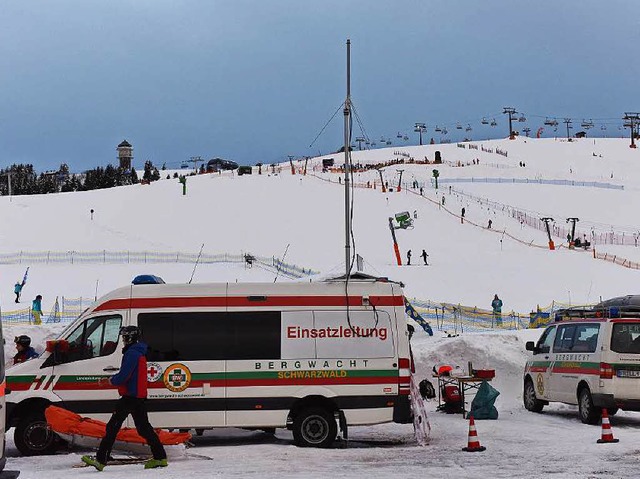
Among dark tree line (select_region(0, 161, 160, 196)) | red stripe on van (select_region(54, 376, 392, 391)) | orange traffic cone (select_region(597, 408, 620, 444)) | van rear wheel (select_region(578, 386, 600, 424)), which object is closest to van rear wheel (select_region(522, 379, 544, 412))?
van rear wheel (select_region(578, 386, 600, 424))

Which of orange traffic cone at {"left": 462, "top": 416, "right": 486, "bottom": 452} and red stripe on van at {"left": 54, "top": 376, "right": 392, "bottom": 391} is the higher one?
red stripe on van at {"left": 54, "top": 376, "right": 392, "bottom": 391}

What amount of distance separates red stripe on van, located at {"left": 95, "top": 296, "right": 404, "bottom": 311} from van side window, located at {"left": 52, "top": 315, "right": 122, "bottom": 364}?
0.19m

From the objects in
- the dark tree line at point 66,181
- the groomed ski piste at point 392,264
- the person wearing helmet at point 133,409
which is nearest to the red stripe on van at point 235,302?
the groomed ski piste at point 392,264

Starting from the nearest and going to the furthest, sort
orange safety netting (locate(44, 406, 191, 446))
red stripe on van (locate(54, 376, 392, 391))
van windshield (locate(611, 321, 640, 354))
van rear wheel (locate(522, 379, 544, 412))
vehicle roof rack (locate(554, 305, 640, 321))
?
orange safety netting (locate(44, 406, 191, 446))
red stripe on van (locate(54, 376, 392, 391))
van windshield (locate(611, 321, 640, 354))
vehicle roof rack (locate(554, 305, 640, 321))
van rear wheel (locate(522, 379, 544, 412))

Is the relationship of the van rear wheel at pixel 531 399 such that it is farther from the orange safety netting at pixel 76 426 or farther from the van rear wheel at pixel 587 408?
the orange safety netting at pixel 76 426

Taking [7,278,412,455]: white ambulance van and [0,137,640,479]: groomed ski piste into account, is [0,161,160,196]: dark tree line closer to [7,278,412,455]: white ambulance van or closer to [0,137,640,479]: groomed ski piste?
[0,137,640,479]: groomed ski piste

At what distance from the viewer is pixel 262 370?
47.9 ft

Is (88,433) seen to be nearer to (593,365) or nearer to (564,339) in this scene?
(593,365)

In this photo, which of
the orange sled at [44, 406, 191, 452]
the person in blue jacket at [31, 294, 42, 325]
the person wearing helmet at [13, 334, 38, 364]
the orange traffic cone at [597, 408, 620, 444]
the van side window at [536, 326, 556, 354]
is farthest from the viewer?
the person in blue jacket at [31, 294, 42, 325]

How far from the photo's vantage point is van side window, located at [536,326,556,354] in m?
19.8

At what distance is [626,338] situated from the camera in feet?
55.8

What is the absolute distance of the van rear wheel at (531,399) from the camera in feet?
65.5

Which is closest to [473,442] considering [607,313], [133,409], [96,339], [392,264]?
[133,409]

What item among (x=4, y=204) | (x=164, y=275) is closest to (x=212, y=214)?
(x=4, y=204)
